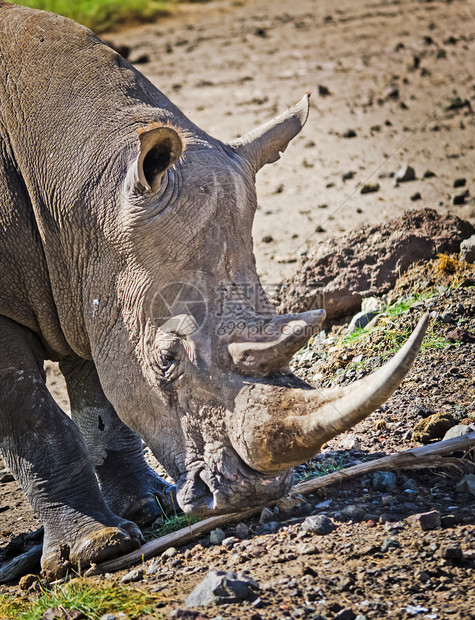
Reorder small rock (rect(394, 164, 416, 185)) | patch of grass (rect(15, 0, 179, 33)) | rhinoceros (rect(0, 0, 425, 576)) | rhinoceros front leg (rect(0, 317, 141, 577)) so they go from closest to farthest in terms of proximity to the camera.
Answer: rhinoceros (rect(0, 0, 425, 576)), rhinoceros front leg (rect(0, 317, 141, 577)), small rock (rect(394, 164, 416, 185)), patch of grass (rect(15, 0, 179, 33))

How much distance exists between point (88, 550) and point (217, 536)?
716 mm

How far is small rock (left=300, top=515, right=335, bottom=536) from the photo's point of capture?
4.71 m

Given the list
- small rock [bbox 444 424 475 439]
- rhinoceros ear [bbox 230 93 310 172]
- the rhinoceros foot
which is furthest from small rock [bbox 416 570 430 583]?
rhinoceros ear [bbox 230 93 310 172]

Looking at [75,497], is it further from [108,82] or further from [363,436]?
[108,82]

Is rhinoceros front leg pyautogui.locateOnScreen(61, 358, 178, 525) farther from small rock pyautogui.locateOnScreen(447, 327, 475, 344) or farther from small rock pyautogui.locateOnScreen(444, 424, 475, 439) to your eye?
small rock pyautogui.locateOnScreen(447, 327, 475, 344)

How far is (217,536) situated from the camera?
4.95m

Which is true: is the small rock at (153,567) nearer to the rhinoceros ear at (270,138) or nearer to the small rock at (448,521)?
the small rock at (448,521)

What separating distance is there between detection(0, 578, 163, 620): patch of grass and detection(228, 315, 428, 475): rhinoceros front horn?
0.81 metres

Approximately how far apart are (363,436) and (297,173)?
6.44 meters

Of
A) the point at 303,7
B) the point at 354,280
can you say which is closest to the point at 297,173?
the point at 354,280

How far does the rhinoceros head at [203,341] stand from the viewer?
4383 millimetres

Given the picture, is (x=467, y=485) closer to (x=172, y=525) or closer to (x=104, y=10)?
(x=172, y=525)

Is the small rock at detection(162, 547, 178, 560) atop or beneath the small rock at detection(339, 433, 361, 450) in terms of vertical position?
beneath

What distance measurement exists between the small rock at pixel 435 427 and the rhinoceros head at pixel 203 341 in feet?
3.69
